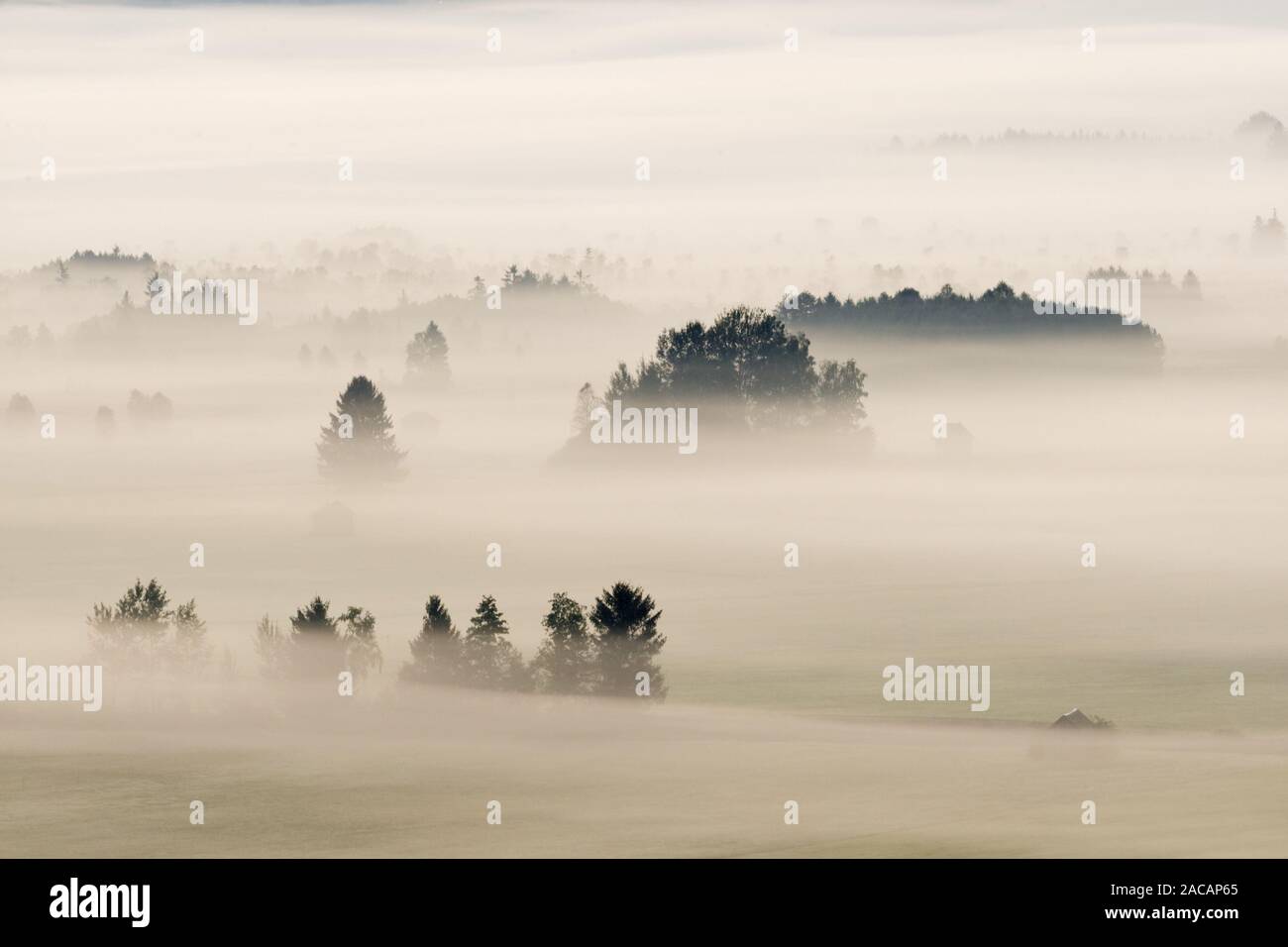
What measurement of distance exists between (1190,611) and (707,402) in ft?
177

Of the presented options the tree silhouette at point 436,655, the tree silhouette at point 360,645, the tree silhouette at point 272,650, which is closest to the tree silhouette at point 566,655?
the tree silhouette at point 436,655

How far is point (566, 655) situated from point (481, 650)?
159 inches

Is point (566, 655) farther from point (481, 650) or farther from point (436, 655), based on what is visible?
point (436, 655)

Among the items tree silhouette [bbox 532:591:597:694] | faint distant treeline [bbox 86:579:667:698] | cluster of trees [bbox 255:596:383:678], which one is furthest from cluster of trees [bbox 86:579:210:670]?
tree silhouette [bbox 532:591:597:694]

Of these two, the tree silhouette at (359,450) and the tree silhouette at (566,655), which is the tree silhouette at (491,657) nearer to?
the tree silhouette at (566,655)

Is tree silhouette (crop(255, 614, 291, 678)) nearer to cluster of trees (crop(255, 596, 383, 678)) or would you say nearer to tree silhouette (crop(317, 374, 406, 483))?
cluster of trees (crop(255, 596, 383, 678))

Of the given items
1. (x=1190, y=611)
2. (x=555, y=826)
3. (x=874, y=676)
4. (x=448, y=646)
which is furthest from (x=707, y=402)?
(x=555, y=826)

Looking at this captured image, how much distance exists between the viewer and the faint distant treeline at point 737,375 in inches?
6988

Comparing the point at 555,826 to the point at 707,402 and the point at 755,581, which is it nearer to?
the point at 755,581

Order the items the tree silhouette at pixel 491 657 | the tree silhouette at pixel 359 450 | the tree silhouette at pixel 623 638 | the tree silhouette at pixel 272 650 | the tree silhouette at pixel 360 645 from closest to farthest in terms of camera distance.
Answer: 1. the tree silhouette at pixel 623 638
2. the tree silhouette at pixel 491 657
3. the tree silhouette at pixel 360 645
4. the tree silhouette at pixel 272 650
5. the tree silhouette at pixel 359 450

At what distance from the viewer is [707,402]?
180 m

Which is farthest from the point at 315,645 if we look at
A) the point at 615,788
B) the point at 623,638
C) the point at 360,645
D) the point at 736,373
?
the point at 736,373

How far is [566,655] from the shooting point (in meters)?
83.6

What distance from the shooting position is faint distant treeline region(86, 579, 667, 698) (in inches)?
3282
